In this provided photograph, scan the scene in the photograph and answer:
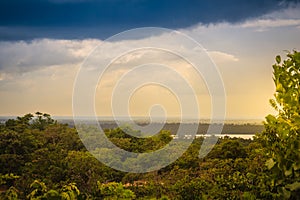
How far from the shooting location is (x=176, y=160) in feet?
32.8

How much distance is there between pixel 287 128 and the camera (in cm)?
176

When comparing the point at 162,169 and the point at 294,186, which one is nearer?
the point at 294,186

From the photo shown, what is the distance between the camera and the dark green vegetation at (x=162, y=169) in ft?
5.92

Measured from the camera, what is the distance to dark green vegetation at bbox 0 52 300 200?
180cm

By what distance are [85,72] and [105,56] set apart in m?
0.81

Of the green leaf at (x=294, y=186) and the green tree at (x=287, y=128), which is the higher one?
the green tree at (x=287, y=128)

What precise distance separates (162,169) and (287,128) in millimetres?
8364

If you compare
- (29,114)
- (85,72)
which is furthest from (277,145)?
(29,114)

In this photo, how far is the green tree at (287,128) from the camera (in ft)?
5.75

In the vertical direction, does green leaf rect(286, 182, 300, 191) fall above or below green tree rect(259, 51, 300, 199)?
below

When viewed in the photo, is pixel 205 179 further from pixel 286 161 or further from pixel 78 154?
pixel 286 161

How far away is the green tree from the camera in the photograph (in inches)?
69.0

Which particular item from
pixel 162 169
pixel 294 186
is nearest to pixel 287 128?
pixel 294 186

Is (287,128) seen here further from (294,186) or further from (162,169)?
(162,169)
